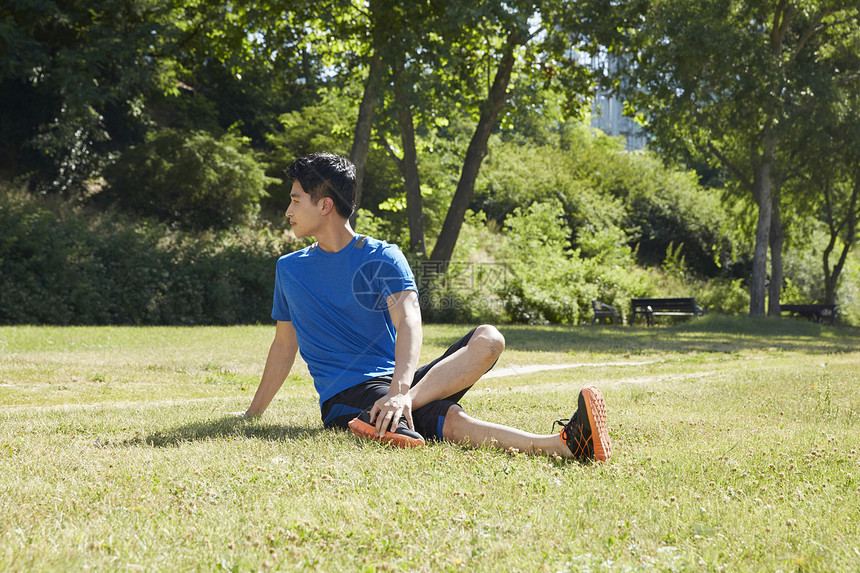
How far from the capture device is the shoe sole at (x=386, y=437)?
3988mm

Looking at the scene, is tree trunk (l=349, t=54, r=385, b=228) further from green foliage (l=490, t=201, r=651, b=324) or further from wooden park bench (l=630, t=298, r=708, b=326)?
wooden park bench (l=630, t=298, r=708, b=326)

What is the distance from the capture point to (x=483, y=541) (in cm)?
269

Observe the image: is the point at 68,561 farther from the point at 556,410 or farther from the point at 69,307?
the point at 69,307

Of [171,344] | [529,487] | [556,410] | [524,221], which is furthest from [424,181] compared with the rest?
[529,487]

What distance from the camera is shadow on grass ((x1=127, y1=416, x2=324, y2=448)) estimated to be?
4.45 m

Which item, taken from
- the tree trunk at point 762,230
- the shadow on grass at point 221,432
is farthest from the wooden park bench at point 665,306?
the shadow on grass at point 221,432

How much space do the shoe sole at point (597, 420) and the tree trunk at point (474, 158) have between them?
17002mm

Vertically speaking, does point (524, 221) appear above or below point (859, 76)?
below

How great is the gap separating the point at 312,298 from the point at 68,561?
2326 mm

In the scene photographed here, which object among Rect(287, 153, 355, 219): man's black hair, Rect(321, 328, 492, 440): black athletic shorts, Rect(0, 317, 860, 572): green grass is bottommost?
Rect(0, 317, 860, 572): green grass

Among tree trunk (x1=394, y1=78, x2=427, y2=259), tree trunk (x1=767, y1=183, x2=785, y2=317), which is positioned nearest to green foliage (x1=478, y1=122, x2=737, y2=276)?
tree trunk (x1=767, y1=183, x2=785, y2=317)

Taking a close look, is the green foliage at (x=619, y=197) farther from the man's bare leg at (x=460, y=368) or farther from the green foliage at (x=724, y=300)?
the man's bare leg at (x=460, y=368)

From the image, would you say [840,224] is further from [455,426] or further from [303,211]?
[303,211]

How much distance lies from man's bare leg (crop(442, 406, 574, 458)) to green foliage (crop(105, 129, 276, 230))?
20019 millimetres
